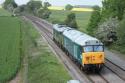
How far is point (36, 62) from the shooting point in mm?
38906

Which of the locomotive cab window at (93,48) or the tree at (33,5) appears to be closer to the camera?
the locomotive cab window at (93,48)

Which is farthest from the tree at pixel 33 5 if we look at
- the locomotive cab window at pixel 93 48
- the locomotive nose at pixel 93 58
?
the locomotive nose at pixel 93 58

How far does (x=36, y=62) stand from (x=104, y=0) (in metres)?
25.5

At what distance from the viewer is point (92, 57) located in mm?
A: 33688

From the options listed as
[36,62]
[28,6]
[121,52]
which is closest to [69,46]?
[36,62]

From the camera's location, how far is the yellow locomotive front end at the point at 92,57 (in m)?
33.7

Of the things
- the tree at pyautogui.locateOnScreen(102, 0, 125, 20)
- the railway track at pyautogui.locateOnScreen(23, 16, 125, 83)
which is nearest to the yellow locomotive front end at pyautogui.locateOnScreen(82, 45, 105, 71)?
the railway track at pyautogui.locateOnScreen(23, 16, 125, 83)

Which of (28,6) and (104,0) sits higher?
(104,0)

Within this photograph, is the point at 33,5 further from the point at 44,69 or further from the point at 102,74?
the point at 102,74

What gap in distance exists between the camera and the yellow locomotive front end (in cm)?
3372

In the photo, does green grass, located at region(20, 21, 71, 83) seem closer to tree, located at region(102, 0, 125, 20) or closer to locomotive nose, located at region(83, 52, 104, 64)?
locomotive nose, located at region(83, 52, 104, 64)

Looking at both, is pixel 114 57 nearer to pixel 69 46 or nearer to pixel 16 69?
pixel 69 46

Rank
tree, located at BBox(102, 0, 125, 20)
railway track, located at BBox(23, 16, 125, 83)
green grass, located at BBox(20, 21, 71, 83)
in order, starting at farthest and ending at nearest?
tree, located at BBox(102, 0, 125, 20), railway track, located at BBox(23, 16, 125, 83), green grass, located at BBox(20, 21, 71, 83)

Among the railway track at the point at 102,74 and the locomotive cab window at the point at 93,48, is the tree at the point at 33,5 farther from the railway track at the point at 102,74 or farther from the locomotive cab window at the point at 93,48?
the locomotive cab window at the point at 93,48
